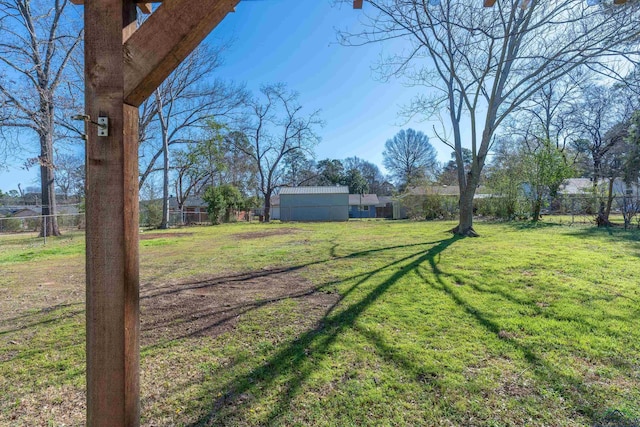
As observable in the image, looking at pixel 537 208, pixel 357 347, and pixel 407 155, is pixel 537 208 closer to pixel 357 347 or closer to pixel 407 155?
pixel 357 347

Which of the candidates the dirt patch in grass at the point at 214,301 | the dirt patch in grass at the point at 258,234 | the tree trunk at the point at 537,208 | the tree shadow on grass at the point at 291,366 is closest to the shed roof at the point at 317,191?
the dirt patch in grass at the point at 258,234

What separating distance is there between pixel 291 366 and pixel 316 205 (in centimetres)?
2423

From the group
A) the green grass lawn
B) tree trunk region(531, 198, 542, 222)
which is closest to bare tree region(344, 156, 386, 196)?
tree trunk region(531, 198, 542, 222)

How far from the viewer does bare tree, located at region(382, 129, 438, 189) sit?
131 ft

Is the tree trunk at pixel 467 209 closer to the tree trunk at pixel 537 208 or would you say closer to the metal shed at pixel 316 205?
the tree trunk at pixel 537 208

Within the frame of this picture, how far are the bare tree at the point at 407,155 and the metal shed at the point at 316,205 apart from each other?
16.0 meters

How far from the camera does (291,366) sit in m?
2.19

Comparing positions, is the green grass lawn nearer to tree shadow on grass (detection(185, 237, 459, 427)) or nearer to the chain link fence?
tree shadow on grass (detection(185, 237, 459, 427))

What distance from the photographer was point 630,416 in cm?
165

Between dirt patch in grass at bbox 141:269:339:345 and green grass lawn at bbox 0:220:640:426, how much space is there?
3 cm

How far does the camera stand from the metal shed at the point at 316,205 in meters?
26.2

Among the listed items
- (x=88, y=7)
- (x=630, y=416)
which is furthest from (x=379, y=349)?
(x=88, y=7)

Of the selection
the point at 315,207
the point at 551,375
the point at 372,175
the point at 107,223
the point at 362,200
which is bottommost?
the point at 551,375

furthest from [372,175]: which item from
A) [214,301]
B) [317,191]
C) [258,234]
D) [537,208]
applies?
[214,301]
